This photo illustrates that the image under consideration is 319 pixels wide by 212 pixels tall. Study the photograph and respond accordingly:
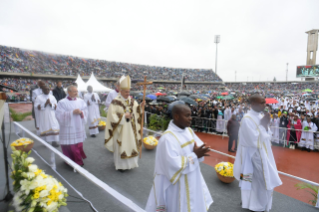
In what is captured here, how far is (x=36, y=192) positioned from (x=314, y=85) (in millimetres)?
49302

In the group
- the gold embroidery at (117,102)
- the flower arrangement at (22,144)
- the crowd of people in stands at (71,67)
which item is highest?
the crowd of people in stands at (71,67)

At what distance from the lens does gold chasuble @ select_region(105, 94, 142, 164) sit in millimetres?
4461

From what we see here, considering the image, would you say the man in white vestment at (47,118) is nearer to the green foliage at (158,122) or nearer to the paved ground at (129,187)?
the paved ground at (129,187)

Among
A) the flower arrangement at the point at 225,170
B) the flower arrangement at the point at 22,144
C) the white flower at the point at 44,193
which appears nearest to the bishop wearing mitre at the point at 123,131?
the flower arrangement at the point at 225,170

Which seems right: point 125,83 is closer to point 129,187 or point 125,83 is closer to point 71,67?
point 129,187

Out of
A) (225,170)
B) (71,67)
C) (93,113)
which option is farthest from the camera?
(71,67)

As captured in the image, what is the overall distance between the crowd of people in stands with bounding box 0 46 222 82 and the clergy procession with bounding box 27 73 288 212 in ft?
99.3

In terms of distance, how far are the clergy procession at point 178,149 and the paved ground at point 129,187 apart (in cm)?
20

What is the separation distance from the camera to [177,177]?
2.08m

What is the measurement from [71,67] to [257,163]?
128ft

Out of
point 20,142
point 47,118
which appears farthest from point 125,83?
point 47,118

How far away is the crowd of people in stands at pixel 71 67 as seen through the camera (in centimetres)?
3027

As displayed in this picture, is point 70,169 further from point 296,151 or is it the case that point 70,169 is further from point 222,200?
point 296,151

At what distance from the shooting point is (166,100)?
1485cm
